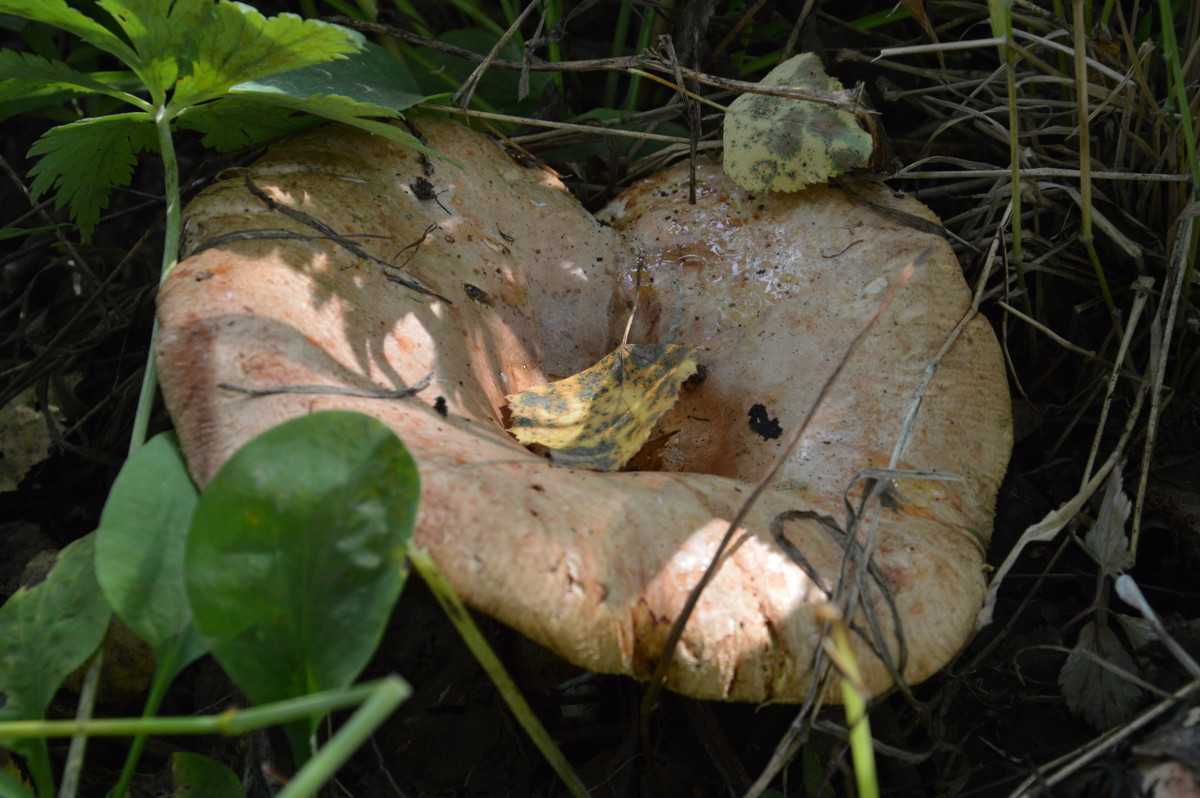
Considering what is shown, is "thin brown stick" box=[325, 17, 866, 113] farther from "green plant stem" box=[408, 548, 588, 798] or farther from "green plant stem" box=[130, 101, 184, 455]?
"green plant stem" box=[408, 548, 588, 798]

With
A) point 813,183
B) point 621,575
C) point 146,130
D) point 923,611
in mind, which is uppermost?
point 146,130

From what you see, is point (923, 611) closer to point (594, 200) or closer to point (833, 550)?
point (833, 550)

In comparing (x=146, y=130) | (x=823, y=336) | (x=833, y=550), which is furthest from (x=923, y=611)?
(x=146, y=130)

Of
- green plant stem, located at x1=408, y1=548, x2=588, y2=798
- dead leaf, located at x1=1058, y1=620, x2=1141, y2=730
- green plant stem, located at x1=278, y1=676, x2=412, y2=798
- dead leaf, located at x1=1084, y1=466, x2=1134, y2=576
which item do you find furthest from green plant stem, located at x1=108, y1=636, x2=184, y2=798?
dead leaf, located at x1=1084, y1=466, x2=1134, y2=576

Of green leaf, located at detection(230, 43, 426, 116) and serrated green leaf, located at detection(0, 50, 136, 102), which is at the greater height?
serrated green leaf, located at detection(0, 50, 136, 102)

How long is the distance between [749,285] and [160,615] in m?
1.55

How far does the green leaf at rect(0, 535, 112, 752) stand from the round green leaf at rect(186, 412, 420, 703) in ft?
1.29

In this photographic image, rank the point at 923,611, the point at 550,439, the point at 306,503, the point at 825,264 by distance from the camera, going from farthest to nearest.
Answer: the point at 825,264, the point at 550,439, the point at 923,611, the point at 306,503

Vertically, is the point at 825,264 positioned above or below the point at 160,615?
above

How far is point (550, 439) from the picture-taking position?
1.96 m

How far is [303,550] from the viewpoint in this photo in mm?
1352

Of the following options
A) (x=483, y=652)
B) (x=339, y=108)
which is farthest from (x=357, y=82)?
(x=483, y=652)

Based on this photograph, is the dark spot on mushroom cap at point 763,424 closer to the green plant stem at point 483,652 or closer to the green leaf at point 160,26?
the green plant stem at point 483,652

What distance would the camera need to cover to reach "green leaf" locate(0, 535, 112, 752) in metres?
1.55
